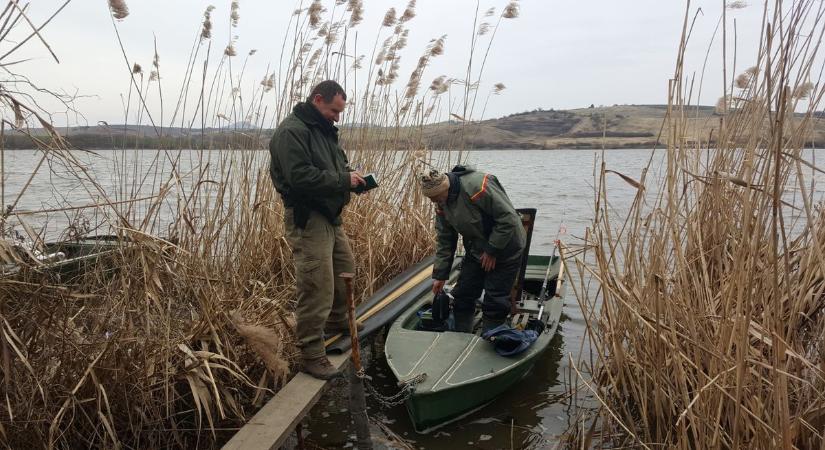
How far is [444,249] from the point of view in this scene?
183 inches

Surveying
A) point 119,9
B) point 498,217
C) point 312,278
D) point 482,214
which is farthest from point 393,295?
point 119,9

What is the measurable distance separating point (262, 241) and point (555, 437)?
2.70 m

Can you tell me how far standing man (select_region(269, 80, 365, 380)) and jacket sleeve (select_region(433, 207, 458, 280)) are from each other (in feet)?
3.79

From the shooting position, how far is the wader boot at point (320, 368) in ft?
11.3

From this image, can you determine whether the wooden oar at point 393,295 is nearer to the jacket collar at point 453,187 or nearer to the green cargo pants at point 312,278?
the green cargo pants at point 312,278

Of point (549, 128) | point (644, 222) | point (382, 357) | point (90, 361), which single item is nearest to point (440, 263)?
point (382, 357)

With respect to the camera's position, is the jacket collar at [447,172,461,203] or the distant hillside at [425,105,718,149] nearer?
the jacket collar at [447,172,461,203]

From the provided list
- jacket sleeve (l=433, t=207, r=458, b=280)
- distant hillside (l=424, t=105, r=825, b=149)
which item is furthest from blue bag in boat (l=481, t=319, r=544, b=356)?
distant hillside (l=424, t=105, r=825, b=149)

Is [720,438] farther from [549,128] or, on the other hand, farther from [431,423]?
[549,128]

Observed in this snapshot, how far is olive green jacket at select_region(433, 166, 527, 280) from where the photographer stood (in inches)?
167

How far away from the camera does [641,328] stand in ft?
9.76

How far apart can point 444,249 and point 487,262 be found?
43 centimetres

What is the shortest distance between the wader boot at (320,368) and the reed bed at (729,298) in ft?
4.77

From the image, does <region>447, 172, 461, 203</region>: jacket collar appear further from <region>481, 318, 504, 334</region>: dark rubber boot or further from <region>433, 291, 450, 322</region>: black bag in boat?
<region>481, 318, 504, 334</region>: dark rubber boot
